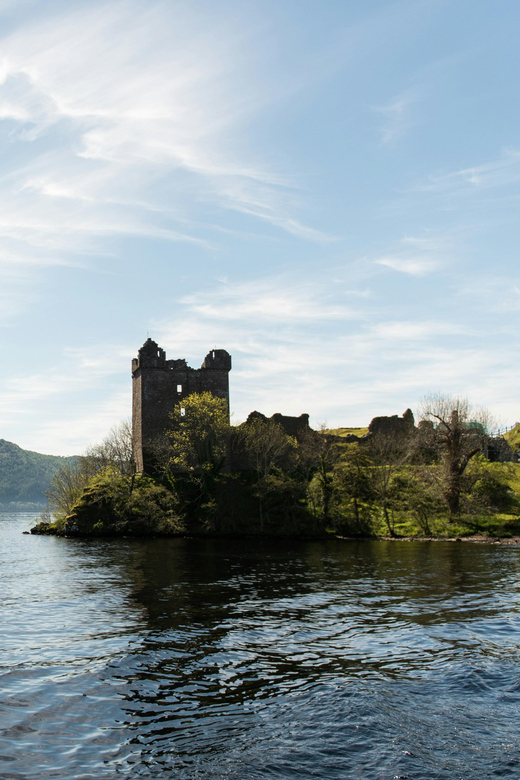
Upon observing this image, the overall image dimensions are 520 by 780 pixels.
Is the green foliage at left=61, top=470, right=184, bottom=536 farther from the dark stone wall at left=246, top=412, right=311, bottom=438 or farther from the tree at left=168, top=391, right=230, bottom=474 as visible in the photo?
the dark stone wall at left=246, top=412, right=311, bottom=438

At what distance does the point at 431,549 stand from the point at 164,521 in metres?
25.4

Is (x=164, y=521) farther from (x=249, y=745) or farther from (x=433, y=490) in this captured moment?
(x=249, y=745)

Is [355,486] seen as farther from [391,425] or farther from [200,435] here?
[391,425]

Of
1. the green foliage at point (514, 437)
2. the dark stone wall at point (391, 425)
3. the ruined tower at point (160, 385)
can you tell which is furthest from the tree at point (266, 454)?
the green foliage at point (514, 437)

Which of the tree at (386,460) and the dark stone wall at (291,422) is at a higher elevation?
the dark stone wall at (291,422)

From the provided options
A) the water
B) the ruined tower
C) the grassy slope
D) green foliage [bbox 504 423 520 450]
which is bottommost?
the grassy slope

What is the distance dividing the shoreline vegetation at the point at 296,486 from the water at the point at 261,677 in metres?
24.6

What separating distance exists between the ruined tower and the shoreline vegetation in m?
1.30

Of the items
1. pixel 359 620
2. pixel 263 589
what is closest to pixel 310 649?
pixel 359 620

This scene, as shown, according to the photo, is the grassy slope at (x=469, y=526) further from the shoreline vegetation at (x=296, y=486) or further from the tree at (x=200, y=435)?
the tree at (x=200, y=435)

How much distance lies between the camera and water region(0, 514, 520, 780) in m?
10.3

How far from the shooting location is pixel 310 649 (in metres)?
17.0

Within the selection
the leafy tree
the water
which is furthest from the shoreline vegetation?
the water

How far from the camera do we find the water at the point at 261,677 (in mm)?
10328
